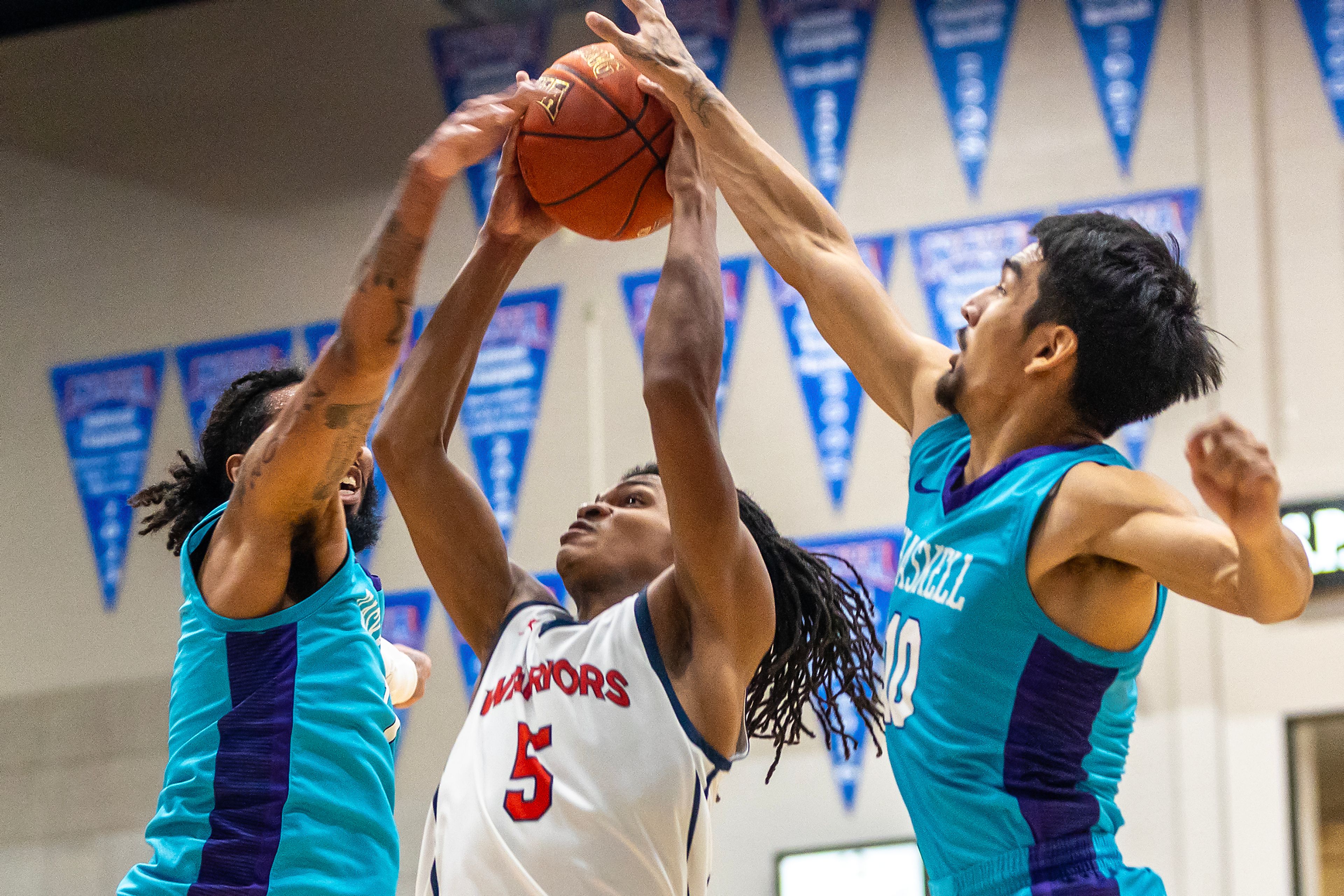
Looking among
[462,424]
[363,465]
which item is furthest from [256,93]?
[363,465]

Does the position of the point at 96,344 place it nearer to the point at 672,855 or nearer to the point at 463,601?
the point at 463,601

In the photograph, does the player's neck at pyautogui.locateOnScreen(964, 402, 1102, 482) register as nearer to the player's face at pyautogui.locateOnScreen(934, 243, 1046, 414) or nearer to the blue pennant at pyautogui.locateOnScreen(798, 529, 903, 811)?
the player's face at pyautogui.locateOnScreen(934, 243, 1046, 414)

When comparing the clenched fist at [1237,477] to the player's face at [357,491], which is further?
the player's face at [357,491]

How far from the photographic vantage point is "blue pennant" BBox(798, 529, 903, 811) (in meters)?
6.06

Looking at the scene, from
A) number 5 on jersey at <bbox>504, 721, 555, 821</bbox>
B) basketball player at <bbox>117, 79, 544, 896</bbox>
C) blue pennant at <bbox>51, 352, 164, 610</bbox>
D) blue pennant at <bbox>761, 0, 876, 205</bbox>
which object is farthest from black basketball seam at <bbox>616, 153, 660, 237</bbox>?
blue pennant at <bbox>51, 352, 164, 610</bbox>

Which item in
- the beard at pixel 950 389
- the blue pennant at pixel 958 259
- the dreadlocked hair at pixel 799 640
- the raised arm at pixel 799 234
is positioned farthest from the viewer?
the blue pennant at pixel 958 259

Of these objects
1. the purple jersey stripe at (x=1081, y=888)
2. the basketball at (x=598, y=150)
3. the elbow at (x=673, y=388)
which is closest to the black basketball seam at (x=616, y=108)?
the basketball at (x=598, y=150)

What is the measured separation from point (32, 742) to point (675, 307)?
5.96 metres

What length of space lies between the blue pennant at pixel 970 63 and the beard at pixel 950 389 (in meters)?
4.01

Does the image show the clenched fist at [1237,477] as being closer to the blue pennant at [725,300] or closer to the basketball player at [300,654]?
the basketball player at [300,654]

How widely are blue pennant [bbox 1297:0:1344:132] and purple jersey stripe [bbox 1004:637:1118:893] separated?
4727mm

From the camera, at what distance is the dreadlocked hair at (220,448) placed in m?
3.06

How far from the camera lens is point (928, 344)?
293 cm

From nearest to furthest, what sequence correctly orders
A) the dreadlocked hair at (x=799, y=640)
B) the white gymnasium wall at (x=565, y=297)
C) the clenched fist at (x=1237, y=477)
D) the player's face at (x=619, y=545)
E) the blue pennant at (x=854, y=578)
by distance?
the clenched fist at (x=1237, y=477), the player's face at (x=619, y=545), the dreadlocked hair at (x=799, y=640), the white gymnasium wall at (x=565, y=297), the blue pennant at (x=854, y=578)
